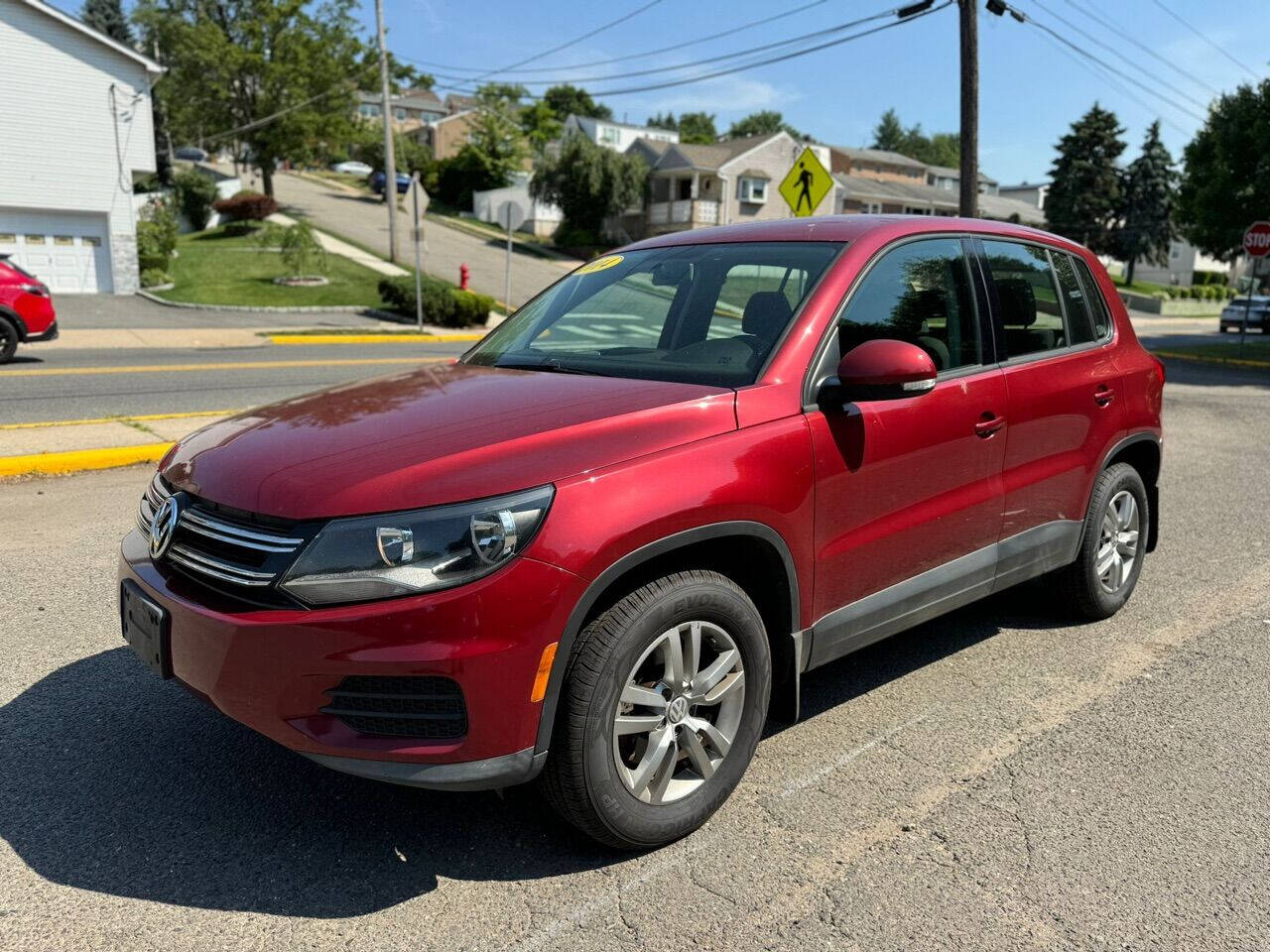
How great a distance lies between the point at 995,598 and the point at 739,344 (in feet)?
8.62

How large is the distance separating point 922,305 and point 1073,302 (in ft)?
4.06

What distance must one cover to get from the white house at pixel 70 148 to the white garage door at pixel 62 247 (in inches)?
1.1

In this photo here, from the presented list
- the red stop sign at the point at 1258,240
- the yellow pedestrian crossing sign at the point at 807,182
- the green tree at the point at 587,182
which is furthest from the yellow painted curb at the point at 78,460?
the green tree at the point at 587,182

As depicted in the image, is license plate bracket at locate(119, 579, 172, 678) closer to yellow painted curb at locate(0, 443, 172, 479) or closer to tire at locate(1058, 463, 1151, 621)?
tire at locate(1058, 463, 1151, 621)

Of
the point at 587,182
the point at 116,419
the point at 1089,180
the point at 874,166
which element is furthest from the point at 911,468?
the point at 874,166

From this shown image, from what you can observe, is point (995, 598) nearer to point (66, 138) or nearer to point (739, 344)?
point (739, 344)

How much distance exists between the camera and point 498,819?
299 cm

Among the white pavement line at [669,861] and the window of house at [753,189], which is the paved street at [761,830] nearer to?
the white pavement line at [669,861]

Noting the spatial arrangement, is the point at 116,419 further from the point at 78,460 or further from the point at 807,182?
the point at 807,182

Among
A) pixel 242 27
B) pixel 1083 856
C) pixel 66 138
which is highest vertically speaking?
pixel 242 27

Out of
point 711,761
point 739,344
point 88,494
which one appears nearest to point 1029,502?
point 739,344

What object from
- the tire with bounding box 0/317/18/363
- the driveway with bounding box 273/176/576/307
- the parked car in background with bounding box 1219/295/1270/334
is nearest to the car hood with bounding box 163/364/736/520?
the tire with bounding box 0/317/18/363

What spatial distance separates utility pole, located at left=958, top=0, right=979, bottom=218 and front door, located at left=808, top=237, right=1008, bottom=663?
541 inches

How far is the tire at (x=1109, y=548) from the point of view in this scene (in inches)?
178
